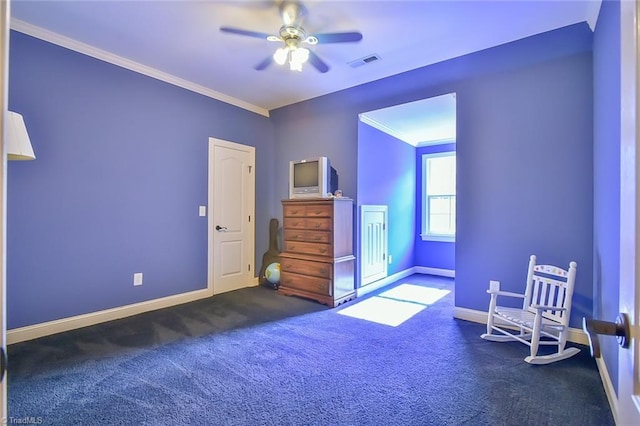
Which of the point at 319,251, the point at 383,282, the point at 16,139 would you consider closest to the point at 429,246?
A: the point at 383,282

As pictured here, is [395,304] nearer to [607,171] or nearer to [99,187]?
[607,171]

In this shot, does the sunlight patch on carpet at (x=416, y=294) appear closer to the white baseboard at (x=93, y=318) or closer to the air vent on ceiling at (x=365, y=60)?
the white baseboard at (x=93, y=318)

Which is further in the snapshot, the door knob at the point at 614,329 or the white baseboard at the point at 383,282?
the white baseboard at the point at 383,282

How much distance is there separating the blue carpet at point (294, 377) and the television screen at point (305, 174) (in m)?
1.71

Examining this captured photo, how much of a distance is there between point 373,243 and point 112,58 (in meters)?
3.71

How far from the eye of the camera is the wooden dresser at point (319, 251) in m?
3.60

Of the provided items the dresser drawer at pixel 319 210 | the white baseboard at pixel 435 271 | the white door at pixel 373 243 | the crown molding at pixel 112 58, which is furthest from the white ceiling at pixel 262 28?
the white baseboard at pixel 435 271

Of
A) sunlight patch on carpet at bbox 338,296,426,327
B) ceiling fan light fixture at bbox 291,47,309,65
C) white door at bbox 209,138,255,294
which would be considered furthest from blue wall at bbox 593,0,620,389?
white door at bbox 209,138,255,294

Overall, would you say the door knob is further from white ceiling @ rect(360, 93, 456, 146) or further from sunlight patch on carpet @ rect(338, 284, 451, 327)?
white ceiling @ rect(360, 93, 456, 146)

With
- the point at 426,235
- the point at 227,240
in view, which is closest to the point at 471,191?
the point at 426,235

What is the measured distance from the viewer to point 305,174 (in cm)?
388

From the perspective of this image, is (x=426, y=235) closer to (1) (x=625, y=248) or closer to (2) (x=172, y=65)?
(2) (x=172, y=65)

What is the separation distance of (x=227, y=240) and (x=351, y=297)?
1845 mm

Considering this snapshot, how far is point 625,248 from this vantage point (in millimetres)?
668
